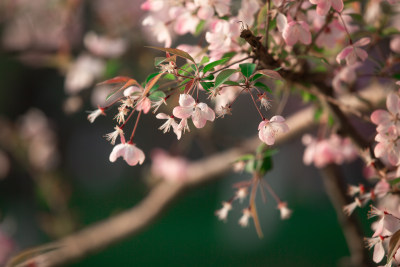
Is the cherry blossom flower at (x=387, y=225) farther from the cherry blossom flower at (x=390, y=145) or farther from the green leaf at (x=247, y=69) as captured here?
the green leaf at (x=247, y=69)

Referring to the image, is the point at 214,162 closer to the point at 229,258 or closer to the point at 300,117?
the point at 300,117

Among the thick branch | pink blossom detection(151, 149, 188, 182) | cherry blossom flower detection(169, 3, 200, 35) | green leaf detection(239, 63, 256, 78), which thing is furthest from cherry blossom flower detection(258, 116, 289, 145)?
pink blossom detection(151, 149, 188, 182)

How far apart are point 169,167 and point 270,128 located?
0.69m

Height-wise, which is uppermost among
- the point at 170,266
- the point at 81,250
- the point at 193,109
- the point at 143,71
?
the point at 193,109

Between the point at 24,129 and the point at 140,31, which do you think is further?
the point at 24,129

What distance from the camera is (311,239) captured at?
5.69 ft

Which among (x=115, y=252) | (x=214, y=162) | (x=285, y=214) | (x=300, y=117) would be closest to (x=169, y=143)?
(x=115, y=252)

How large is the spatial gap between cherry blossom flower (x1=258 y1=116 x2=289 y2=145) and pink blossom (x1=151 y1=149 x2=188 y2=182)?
61 centimetres

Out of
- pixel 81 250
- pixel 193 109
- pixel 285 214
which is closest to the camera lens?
pixel 193 109

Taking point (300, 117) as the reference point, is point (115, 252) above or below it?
below

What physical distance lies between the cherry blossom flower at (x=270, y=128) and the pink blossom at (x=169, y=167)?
1.99ft

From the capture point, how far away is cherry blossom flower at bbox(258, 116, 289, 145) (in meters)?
0.35

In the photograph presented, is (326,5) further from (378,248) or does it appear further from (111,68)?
(111,68)

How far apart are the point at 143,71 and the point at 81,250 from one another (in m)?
0.52
